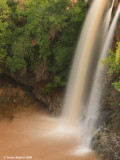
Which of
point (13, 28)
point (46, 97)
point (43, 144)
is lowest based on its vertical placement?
point (43, 144)

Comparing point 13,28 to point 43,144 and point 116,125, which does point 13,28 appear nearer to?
point 43,144

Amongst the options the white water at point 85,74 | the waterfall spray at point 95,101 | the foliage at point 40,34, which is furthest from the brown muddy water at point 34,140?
the foliage at point 40,34

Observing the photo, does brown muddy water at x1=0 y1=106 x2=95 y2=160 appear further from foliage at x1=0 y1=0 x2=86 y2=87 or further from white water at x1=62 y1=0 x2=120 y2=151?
foliage at x1=0 y1=0 x2=86 y2=87

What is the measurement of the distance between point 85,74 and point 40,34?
2.69 metres

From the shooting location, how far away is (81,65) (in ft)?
32.2

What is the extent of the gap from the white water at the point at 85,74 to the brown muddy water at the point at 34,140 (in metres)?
0.85

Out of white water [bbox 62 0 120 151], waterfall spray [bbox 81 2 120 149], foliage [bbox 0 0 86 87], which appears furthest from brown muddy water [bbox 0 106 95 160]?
foliage [bbox 0 0 86 87]

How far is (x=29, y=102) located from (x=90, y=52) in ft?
13.9

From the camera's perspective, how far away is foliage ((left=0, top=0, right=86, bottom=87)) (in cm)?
1009

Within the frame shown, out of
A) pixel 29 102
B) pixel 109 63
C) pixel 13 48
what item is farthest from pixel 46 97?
pixel 109 63

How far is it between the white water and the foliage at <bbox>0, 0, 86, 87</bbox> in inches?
17.0

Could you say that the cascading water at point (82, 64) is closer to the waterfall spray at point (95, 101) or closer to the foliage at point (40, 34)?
the foliage at point (40, 34)

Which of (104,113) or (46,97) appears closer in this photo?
(104,113)

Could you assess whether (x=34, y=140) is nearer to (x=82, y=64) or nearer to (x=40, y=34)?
(x=82, y=64)
